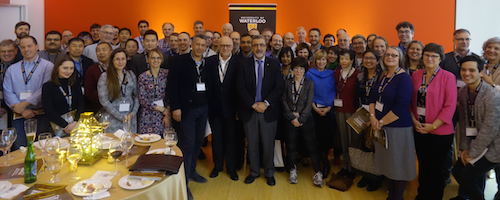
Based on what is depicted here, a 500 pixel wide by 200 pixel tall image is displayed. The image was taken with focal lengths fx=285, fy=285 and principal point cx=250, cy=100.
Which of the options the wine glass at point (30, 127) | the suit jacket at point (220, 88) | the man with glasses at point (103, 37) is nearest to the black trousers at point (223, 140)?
the suit jacket at point (220, 88)

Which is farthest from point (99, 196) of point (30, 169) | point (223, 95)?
point (223, 95)

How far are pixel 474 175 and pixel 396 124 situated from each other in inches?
31.4

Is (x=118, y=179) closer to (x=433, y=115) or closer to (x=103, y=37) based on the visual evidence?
(x=433, y=115)

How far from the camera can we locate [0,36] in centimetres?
659

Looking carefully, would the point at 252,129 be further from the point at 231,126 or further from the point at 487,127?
the point at 487,127

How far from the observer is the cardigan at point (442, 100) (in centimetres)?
262

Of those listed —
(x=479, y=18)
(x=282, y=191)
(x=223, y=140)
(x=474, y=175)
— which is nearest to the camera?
(x=474, y=175)

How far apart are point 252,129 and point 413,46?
6.80 ft

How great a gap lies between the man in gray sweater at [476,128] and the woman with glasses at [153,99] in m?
3.08

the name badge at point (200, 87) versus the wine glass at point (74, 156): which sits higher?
the name badge at point (200, 87)

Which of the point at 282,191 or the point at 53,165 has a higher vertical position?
the point at 53,165

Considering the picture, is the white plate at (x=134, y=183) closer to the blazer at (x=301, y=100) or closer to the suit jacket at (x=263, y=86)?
the suit jacket at (x=263, y=86)

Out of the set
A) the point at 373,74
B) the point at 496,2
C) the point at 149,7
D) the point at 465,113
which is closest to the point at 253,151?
the point at 373,74

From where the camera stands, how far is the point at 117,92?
10.3ft
